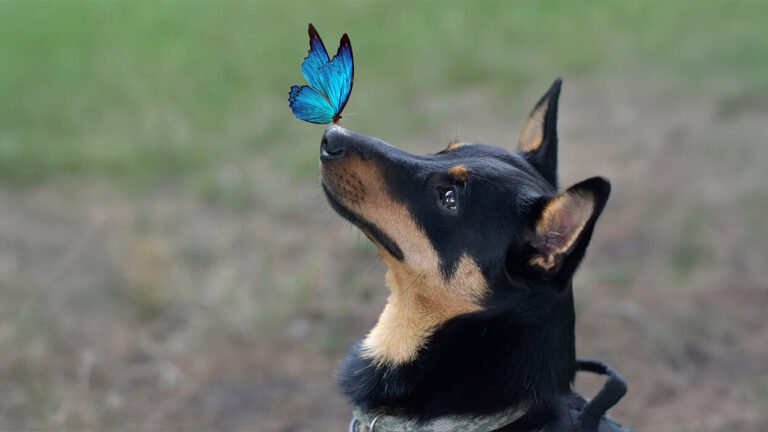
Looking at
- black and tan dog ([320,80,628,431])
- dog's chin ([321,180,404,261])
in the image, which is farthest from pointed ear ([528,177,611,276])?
dog's chin ([321,180,404,261])

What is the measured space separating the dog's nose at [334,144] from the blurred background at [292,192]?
3.32 feet

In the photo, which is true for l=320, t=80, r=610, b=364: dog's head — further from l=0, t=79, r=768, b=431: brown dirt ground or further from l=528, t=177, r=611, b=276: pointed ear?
l=0, t=79, r=768, b=431: brown dirt ground

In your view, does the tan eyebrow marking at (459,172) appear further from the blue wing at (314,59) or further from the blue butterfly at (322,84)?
the blue wing at (314,59)

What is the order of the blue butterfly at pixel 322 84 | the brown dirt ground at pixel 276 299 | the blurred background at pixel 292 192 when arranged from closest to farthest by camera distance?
the blue butterfly at pixel 322 84
the brown dirt ground at pixel 276 299
the blurred background at pixel 292 192

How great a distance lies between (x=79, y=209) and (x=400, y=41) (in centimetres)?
414

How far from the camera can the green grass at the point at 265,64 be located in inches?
299

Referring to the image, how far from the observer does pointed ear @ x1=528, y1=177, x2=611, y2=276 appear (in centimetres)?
233

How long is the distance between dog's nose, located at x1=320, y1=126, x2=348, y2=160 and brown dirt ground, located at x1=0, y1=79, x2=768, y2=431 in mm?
2091

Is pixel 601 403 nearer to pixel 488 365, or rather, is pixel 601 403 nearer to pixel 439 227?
pixel 488 365

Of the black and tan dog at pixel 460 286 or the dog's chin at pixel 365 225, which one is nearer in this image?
the black and tan dog at pixel 460 286

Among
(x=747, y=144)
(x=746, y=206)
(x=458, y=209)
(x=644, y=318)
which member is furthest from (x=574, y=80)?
(x=458, y=209)

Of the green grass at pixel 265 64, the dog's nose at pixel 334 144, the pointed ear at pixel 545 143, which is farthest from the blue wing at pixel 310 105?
the green grass at pixel 265 64

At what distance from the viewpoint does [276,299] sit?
5371mm

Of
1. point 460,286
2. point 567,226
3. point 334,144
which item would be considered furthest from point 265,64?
point 567,226
